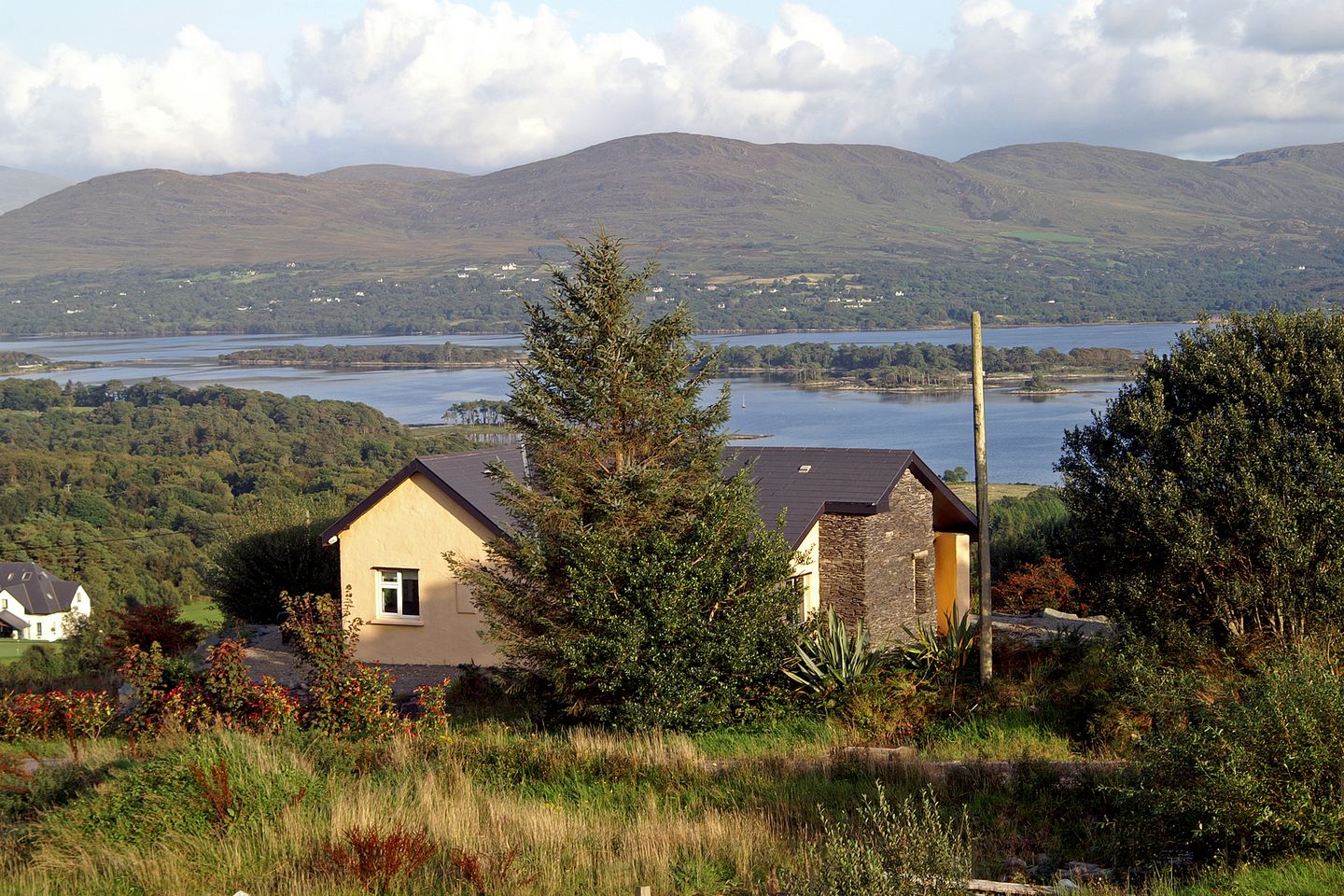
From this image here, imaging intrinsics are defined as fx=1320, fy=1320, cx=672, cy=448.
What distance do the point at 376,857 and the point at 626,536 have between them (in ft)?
21.5

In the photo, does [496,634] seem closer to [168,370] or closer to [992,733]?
[992,733]

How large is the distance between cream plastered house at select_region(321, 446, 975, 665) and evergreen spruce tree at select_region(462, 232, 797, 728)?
4.91 metres

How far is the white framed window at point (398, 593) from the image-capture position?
2000 centimetres

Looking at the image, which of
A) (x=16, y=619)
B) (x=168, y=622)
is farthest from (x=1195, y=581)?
(x=16, y=619)

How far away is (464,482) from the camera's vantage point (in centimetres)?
1959

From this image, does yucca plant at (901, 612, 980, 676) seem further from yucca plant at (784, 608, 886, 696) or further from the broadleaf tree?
the broadleaf tree

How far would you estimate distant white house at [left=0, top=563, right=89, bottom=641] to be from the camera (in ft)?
210

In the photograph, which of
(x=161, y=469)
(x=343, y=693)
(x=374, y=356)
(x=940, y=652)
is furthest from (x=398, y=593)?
(x=374, y=356)

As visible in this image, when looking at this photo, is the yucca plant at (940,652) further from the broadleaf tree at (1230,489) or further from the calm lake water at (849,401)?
the calm lake water at (849,401)

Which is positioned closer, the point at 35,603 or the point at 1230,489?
the point at 1230,489

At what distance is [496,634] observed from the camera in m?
13.1

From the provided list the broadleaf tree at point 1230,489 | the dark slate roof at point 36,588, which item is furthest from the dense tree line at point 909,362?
the broadleaf tree at point 1230,489

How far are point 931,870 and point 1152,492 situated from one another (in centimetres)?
653

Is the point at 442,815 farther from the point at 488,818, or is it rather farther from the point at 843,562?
the point at 843,562
